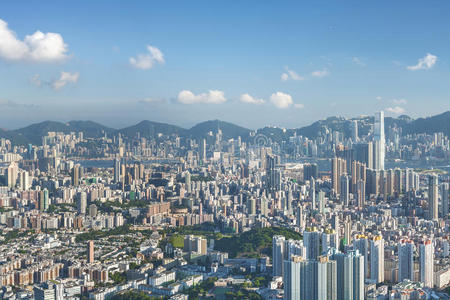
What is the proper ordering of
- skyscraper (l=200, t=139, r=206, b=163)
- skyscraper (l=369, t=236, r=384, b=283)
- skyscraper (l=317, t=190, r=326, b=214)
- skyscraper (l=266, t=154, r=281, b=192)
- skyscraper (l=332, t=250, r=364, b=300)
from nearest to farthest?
skyscraper (l=332, t=250, r=364, b=300)
skyscraper (l=369, t=236, r=384, b=283)
skyscraper (l=317, t=190, r=326, b=214)
skyscraper (l=266, t=154, r=281, b=192)
skyscraper (l=200, t=139, r=206, b=163)

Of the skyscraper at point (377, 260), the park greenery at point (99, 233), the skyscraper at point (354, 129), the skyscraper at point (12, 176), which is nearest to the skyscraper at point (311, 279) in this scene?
the skyscraper at point (377, 260)

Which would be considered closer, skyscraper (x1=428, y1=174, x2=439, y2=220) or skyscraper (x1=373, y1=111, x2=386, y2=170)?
skyscraper (x1=428, y1=174, x2=439, y2=220)

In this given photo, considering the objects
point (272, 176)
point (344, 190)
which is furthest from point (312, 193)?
point (272, 176)

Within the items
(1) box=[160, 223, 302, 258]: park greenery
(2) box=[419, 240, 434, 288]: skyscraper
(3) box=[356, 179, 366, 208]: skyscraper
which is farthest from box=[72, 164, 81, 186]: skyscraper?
(2) box=[419, 240, 434, 288]: skyscraper

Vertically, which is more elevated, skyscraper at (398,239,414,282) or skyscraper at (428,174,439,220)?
skyscraper at (428,174,439,220)

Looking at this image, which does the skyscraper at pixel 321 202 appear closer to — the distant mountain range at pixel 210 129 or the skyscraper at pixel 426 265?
the skyscraper at pixel 426 265

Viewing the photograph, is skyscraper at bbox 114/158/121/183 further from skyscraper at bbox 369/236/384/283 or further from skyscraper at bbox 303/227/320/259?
skyscraper at bbox 369/236/384/283

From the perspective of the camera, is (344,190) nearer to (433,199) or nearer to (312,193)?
(312,193)
